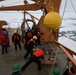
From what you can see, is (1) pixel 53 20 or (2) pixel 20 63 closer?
(1) pixel 53 20

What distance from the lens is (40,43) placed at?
1043cm

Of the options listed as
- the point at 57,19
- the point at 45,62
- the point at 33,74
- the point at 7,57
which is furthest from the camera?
the point at 7,57

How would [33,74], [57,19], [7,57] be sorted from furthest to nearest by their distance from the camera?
[7,57] → [33,74] → [57,19]

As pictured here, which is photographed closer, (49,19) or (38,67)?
(49,19)

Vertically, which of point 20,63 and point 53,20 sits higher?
point 53,20

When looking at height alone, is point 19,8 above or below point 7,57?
above

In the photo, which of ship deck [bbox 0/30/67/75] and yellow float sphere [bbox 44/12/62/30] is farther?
ship deck [bbox 0/30/67/75]

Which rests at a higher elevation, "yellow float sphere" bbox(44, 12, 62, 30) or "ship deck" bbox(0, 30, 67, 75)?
"yellow float sphere" bbox(44, 12, 62, 30)

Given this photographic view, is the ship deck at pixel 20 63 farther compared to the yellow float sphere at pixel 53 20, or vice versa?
the ship deck at pixel 20 63

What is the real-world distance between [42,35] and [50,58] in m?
3.20

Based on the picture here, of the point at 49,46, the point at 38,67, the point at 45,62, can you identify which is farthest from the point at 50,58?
the point at 49,46

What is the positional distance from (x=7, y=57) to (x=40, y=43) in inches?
114

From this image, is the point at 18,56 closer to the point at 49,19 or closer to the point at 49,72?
the point at 49,72

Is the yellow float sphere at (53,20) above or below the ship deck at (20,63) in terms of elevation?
above
